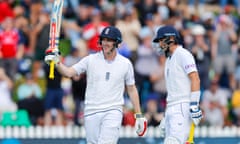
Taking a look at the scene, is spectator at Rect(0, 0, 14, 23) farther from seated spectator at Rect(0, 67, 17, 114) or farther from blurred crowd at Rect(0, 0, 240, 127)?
seated spectator at Rect(0, 67, 17, 114)

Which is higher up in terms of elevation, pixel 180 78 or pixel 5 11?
pixel 5 11

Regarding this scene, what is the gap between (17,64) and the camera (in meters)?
21.2

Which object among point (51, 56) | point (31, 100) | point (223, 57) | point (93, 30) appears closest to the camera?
point (51, 56)

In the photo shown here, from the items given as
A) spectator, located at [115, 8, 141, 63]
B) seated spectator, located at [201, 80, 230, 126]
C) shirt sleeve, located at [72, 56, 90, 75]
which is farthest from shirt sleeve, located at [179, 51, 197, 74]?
spectator, located at [115, 8, 141, 63]

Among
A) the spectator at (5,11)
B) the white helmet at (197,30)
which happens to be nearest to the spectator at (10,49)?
the spectator at (5,11)

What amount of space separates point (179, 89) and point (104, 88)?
1.15m

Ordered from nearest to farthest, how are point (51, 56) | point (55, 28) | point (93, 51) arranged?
point (51, 56)
point (55, 28)
point (93, 51)

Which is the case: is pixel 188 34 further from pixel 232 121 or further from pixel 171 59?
pixel 171 59

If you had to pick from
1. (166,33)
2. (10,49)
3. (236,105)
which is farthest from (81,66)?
(236,105)

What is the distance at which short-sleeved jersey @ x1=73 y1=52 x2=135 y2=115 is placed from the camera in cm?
1448

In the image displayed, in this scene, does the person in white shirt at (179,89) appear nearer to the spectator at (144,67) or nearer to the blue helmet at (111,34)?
the blue helmet at (111,34)

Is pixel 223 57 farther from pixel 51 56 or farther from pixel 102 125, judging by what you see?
pixel 51 56

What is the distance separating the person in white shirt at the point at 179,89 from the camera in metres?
14.4

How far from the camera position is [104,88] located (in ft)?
47.5
